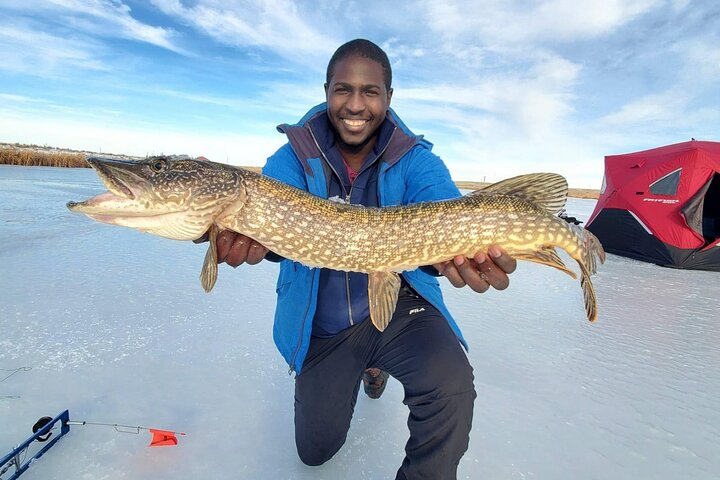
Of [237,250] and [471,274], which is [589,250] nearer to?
[471,274]

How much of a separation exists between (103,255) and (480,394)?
509 cm

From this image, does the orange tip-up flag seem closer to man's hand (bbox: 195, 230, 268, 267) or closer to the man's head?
man's hand (bbox: 195, 230, 268, 267)

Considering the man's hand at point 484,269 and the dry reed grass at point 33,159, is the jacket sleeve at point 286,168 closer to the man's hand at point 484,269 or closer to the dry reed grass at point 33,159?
the man's hand at point 484,269

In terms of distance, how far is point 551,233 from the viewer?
2.20m

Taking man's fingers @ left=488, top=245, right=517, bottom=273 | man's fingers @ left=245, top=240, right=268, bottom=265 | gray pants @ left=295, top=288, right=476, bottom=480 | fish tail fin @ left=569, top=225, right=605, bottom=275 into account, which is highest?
fish tail fin @ left=569, top=225, right=605, bottom=275

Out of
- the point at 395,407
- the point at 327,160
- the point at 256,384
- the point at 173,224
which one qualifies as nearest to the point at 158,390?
the point at 256,384

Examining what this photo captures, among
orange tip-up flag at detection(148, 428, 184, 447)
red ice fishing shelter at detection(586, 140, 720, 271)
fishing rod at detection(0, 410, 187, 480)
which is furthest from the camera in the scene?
red ice fishing shelter at detection(586, 140, 720, 271)

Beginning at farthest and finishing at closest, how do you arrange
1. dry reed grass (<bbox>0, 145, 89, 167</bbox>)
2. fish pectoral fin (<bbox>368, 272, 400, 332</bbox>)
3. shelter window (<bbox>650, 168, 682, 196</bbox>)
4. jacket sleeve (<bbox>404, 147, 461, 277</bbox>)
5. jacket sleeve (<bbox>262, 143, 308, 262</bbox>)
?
dry reed grass (<bbox>0, 145, 89, 167</bbox>) < shelter window (<bbox>650, 168, 682, 196</bbox>) < jacket sleeve (<bbox>262, 143, 308, 262</bbox>) < jacket sleeve (<bbox>404, 147, 461, 277</bbox>) < fish pectoral fin (<bbox>368, 272, 400, 332</bbox>)

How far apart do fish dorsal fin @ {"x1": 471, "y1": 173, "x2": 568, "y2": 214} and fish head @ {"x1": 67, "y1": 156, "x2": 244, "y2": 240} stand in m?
1.43

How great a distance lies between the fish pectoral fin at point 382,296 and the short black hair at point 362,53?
1.40m

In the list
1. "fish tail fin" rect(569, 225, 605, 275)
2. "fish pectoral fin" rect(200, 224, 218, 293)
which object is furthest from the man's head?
"fish tail fin" rect(569, 225, 605, 275)

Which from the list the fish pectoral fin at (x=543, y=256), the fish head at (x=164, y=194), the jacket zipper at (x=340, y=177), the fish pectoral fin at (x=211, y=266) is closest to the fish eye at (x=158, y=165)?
the fish head at (x=164, y=194)

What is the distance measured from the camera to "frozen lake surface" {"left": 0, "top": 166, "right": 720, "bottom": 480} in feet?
6.32

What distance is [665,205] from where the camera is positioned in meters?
7.54
